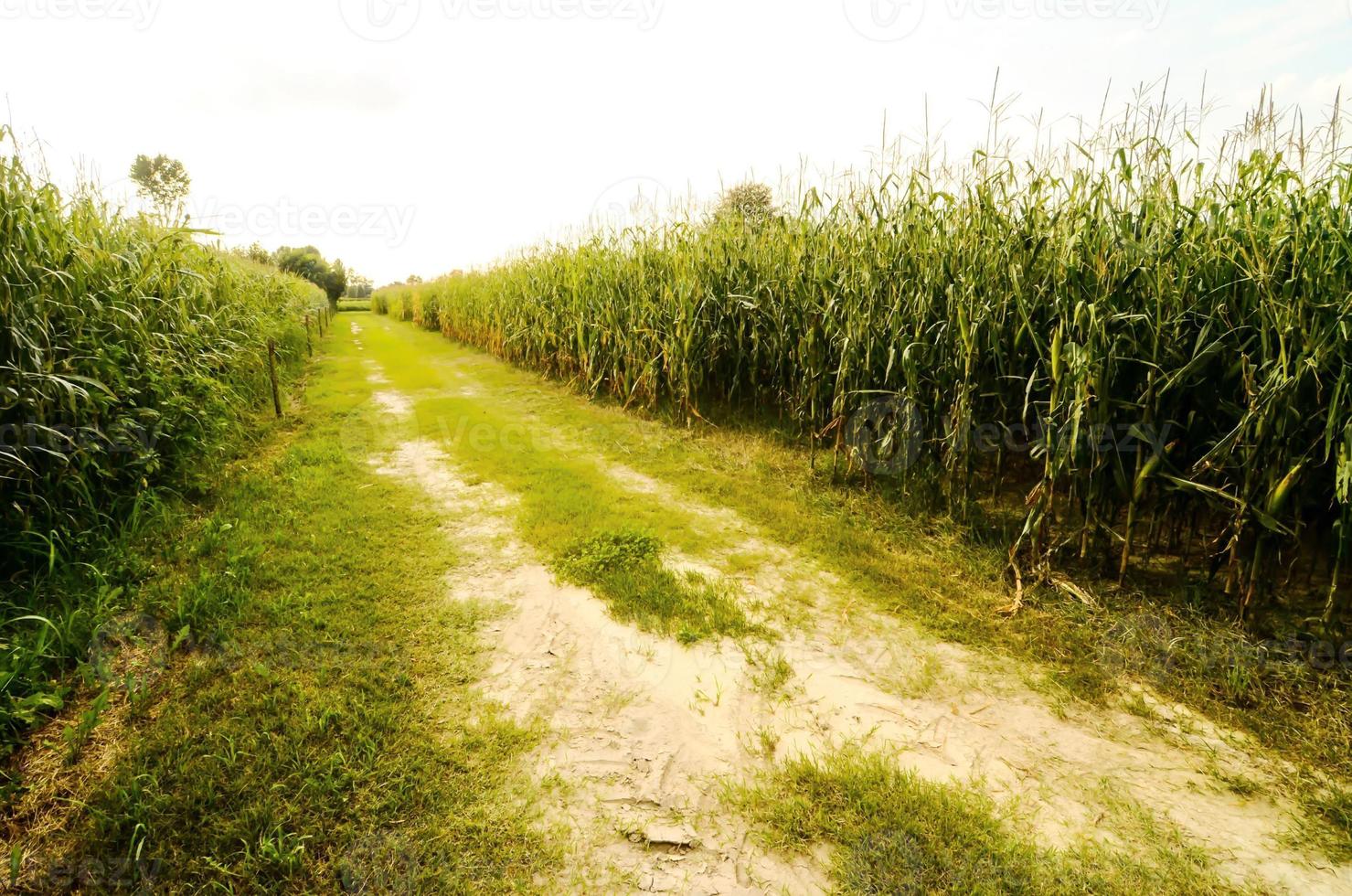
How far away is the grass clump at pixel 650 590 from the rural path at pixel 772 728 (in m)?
0.10

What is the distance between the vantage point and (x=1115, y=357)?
300 centimetres

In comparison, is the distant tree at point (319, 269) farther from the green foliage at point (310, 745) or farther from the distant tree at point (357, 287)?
the green foliage at point (310, 745)

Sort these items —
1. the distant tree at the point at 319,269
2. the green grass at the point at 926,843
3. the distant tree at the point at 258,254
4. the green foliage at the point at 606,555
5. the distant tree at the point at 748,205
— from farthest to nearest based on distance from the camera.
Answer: the distant tree at the point at 319,269 → the distant tree at the point at 258,254 → the distant tree at the point at 748,205 → the green foliage at the point at 606,555 → the green grass at the point at 926,843

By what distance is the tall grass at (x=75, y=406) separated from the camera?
281 centimetres

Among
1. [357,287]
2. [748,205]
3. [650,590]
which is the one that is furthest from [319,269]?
[650,590]

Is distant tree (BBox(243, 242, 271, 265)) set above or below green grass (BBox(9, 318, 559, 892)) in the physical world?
above

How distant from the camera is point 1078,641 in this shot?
2.91 meters

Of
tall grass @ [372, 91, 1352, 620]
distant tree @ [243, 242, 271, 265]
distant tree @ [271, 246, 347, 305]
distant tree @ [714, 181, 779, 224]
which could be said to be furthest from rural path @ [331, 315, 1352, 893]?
distant tree @ [271, 246, 347, 305]

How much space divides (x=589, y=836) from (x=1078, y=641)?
255cm

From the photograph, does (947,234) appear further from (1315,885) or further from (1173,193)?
(1315,885)

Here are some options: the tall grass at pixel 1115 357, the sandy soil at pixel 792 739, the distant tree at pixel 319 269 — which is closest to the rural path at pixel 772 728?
the sandy soil at pixel 792 739

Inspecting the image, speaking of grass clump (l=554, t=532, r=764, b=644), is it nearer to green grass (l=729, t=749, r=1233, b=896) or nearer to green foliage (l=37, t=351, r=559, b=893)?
green foliage (l=37, t=351, r=559, b=893)

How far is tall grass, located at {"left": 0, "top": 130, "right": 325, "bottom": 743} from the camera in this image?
9.21 ft

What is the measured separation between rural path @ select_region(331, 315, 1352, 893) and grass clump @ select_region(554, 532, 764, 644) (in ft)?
0.32
